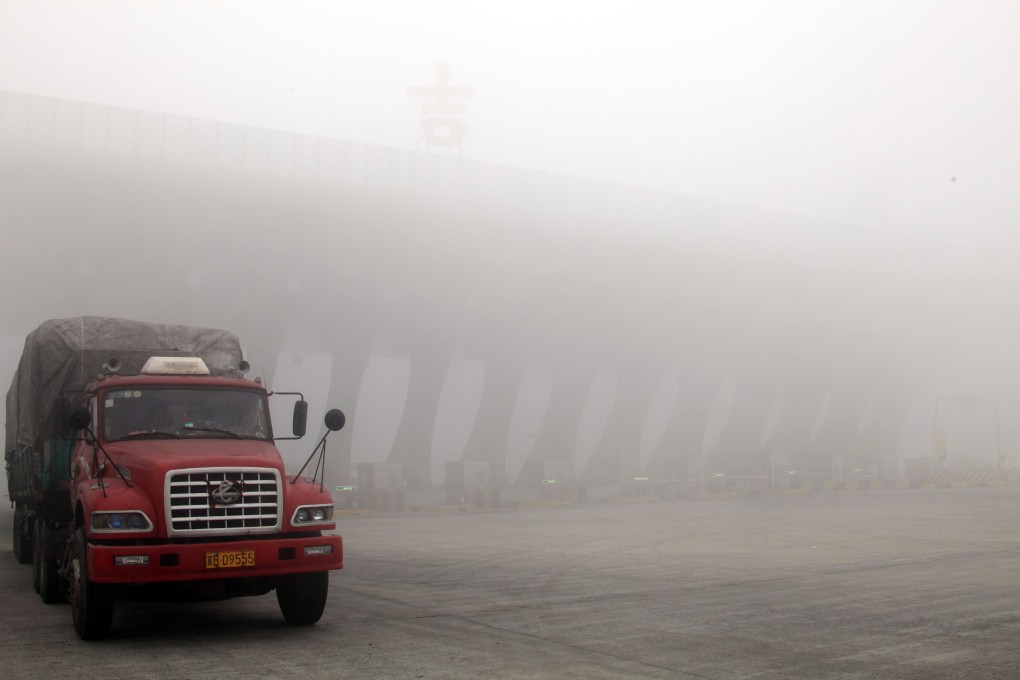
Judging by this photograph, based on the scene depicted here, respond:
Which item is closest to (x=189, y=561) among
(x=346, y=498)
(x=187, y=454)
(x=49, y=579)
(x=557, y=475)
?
(x=187, y=454)

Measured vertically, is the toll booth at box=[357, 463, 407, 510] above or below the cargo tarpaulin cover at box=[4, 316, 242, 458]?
below

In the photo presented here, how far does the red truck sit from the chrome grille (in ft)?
0.04

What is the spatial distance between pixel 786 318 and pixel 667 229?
14.1 metres

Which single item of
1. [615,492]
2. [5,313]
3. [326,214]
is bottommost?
[615,492]

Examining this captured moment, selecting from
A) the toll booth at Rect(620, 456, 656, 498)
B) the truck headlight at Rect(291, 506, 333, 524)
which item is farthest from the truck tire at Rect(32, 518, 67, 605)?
the toll booth at Rect(620, 456, 656, 498)

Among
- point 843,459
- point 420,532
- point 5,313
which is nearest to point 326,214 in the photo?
point 5,313

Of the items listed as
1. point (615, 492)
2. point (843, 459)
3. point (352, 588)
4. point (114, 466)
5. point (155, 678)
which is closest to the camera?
point (155, 678)

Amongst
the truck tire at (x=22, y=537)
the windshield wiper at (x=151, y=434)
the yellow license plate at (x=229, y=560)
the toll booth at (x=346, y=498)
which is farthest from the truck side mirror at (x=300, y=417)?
the toll booth at (x=346, y=498)

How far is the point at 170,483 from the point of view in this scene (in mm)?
9133

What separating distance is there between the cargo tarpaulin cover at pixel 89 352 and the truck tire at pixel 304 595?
3.20 meters

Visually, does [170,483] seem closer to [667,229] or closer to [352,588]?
[352,588]

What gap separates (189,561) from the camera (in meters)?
8.94

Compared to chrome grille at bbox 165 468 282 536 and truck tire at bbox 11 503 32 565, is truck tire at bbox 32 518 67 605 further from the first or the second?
chrome grille at bbox 165 468 282 536

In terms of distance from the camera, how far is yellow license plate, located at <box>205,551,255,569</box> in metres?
9.01
